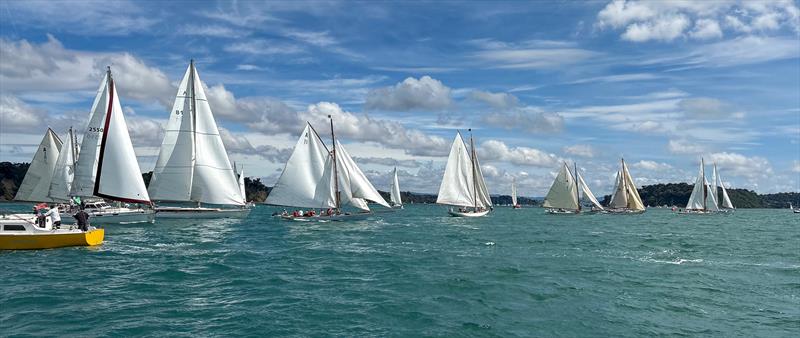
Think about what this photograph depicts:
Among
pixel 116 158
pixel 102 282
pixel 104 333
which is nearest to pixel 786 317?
pixel 104 333

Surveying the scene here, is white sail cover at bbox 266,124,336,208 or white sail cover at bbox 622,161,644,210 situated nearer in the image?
white sail cover at bbox 266,124,336,208

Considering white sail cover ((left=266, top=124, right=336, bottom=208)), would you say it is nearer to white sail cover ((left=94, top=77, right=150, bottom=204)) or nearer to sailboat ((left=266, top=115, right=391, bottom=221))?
sailboat ((left=266, top=115, right=391, bottom=221))

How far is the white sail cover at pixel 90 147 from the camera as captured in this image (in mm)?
58344

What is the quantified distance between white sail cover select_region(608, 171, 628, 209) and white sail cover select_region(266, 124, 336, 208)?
96009mm

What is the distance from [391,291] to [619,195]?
13471cm

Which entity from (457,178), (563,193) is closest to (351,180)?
(457,178)

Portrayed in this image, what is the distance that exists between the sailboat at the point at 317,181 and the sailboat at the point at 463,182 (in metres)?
23.3

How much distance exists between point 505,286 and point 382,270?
8231mm

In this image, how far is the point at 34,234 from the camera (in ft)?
128

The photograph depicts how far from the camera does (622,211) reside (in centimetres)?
14950

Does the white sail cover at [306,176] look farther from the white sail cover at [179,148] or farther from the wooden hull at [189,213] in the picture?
the white sail cover at [179,148]

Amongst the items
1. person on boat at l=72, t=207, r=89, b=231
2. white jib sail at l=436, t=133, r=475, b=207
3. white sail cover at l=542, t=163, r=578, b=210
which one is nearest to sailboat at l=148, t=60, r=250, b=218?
person on boat at l=72, t=207, r=89, b=231

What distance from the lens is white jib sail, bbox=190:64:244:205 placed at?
7112cm

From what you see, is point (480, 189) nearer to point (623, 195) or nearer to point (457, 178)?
point (457, 178)
